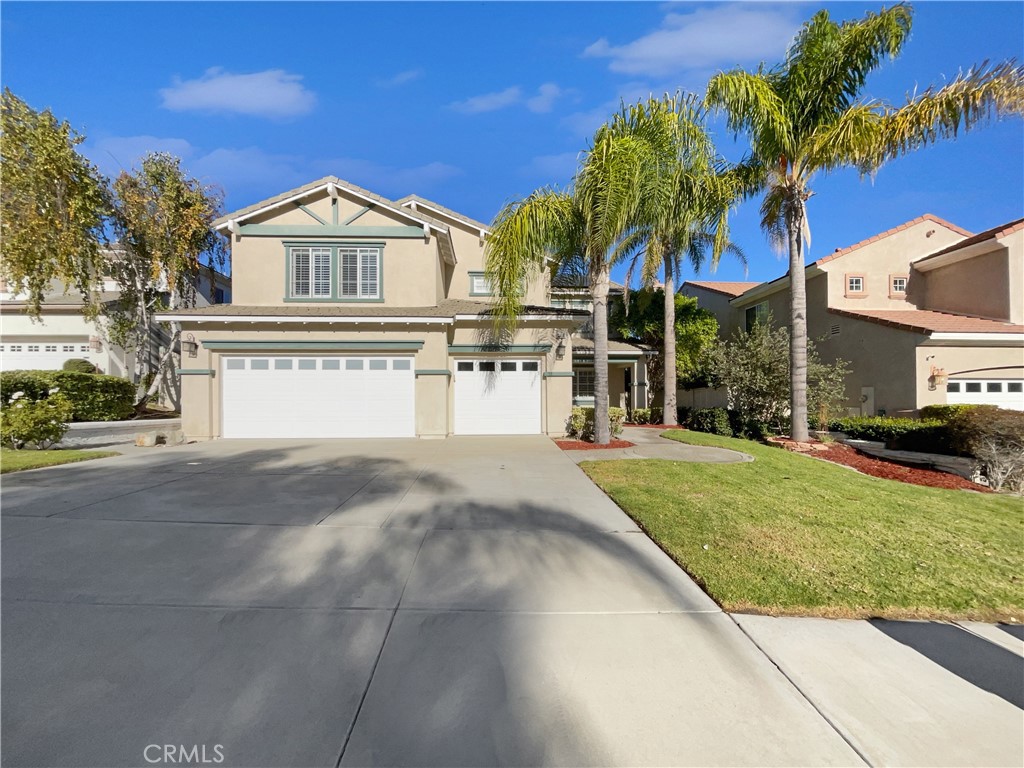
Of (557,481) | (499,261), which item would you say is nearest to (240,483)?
(557,481)

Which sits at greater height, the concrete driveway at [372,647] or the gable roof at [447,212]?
the gable roof at [447,212]

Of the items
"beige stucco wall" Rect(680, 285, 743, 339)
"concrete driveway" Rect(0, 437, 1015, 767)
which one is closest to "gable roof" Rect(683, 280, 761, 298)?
"beige stucco wall" Rect(680, 285, 743, 339)

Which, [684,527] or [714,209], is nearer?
[684,527]

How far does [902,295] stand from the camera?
1877 cm

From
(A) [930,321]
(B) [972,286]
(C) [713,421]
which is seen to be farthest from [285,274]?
(B) [972,286]

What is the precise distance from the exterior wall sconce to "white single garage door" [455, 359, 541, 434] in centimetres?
727

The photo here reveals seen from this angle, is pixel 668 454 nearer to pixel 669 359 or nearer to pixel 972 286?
pixel 669 359

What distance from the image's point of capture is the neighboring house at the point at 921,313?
1455 cm

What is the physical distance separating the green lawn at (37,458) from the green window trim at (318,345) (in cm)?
379

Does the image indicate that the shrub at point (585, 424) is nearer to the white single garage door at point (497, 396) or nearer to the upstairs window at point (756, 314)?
the white single garage door at point (497, 396)

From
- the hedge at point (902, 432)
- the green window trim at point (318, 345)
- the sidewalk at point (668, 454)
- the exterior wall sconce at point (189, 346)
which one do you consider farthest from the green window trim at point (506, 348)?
the hedge at point (902, 432)

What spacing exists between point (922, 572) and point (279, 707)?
4.98 meters

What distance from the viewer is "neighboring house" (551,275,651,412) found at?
18.0 meters

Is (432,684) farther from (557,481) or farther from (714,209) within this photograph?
(714,209)
